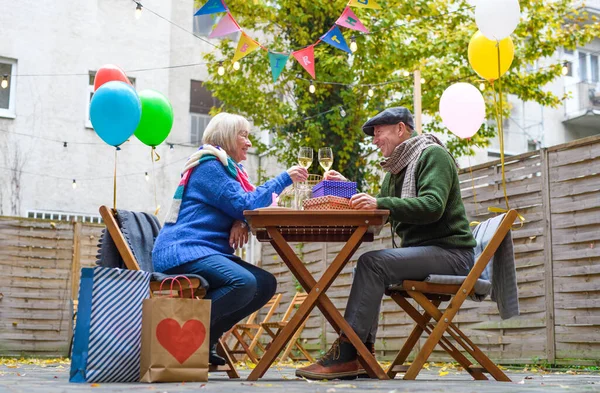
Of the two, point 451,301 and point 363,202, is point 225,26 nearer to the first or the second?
point 363,202

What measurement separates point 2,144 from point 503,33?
10.1m

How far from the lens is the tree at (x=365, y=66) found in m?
11.6

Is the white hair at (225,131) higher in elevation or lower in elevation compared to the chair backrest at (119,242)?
higher

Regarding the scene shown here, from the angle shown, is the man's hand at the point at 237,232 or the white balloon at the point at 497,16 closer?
the man's hand at the point at 237,232

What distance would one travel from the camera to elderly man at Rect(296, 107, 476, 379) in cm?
386

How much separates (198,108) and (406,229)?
41.3 ft

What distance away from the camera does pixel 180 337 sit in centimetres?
359

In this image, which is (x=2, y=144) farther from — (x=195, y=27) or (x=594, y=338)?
(x=594, y=338)

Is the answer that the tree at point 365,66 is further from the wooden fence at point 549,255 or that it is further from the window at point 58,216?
the wooden fence at point 549,255

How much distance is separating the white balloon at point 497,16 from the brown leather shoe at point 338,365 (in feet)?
11.4

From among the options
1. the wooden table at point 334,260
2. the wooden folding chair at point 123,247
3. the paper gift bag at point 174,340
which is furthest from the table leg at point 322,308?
the wooden folding chair at point 123,247

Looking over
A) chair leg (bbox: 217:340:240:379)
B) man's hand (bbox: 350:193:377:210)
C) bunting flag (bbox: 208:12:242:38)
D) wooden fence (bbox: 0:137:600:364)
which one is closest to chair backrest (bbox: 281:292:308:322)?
wooden fence (bbox: 0:137:600:364)

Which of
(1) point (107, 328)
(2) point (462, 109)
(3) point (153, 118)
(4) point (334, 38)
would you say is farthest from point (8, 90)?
(1) point (107, 328)

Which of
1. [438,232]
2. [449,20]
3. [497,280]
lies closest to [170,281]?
[438,232]
